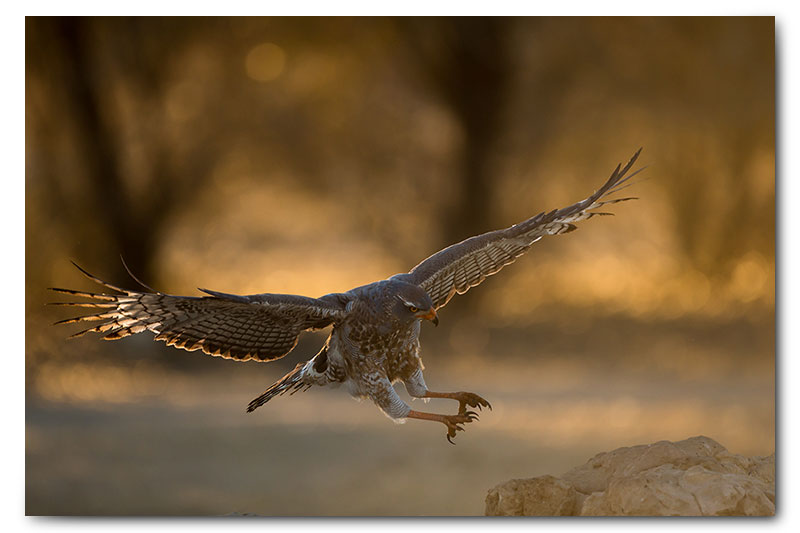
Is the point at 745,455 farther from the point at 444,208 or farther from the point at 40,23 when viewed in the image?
the point at 40,23

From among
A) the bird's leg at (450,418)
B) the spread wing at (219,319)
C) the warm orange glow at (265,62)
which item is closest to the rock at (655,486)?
the bird's leg at (450,418)

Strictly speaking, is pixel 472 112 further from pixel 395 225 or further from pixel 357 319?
pixel 357 319

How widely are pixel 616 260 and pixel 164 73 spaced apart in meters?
2.81

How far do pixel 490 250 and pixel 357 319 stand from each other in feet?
2.89

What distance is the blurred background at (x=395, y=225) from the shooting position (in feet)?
15.7

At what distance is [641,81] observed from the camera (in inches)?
200

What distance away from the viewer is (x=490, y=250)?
190 inches

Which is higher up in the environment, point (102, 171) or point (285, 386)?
point (102, 171)

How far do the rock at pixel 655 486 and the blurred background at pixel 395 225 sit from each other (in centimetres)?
20

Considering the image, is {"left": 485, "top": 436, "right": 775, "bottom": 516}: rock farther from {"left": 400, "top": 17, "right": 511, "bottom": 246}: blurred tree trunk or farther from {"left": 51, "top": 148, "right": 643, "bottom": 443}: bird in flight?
{"left": 400, "top": 17, "right": 511, "bottom": 246}: blurred tree trunk

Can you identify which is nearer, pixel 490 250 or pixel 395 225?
pixel 490 250

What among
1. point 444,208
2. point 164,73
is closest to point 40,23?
point 164,73

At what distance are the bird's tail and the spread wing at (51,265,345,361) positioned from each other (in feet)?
0.59

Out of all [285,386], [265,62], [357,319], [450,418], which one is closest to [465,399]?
[450,418]
